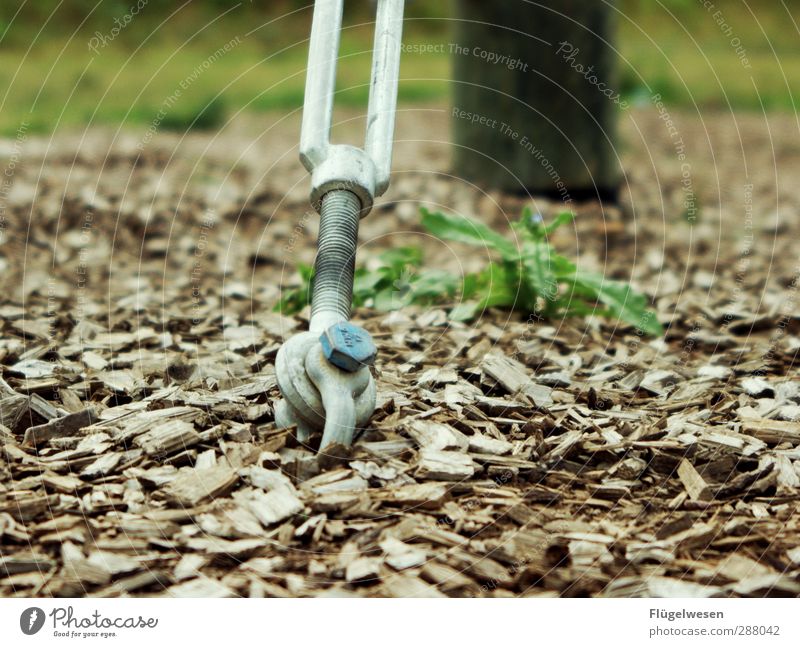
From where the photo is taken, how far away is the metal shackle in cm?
206

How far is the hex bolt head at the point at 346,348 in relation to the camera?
5.79 ft

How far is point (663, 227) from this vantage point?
172 inches

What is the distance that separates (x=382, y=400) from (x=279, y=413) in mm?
284

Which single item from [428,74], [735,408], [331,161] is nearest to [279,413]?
[331,161]

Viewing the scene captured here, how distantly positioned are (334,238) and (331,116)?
31 cm

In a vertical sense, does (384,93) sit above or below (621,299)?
above

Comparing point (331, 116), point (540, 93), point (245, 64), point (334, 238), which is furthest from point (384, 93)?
point (245, 64)

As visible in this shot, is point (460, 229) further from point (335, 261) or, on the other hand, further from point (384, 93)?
point (335, 261)

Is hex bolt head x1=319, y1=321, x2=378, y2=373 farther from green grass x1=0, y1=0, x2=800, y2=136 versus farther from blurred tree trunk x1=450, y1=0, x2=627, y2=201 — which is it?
green grass x1=0, y1=0, x2=800, y2=136

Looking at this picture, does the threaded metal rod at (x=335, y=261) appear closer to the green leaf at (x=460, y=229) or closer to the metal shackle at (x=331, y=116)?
the metal shackle at (x=331, y=116)

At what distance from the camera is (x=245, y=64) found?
345 inches

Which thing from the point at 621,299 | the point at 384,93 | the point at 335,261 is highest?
the point at 384,93

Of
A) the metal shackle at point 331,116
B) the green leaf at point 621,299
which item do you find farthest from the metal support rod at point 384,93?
the green leaf at point 621,299

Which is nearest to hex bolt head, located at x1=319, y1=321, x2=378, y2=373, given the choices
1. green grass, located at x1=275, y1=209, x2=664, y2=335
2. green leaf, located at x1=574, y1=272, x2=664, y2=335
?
green grass, located at x1=275, y1=209, x2=664, y2=335
